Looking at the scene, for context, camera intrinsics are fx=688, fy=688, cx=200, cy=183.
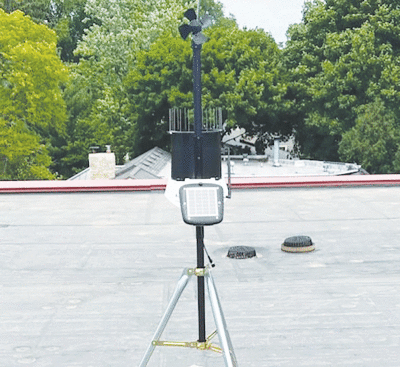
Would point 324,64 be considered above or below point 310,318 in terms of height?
above

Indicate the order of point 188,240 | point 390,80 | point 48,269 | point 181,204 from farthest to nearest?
1. point 390,80
2. point 188,240
3. point 48,269
4. point 181,204

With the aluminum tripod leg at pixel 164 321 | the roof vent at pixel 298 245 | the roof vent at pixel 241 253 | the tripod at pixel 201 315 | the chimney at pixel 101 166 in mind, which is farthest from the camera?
the chimney at pixel 101 166

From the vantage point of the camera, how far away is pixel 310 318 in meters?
6.22

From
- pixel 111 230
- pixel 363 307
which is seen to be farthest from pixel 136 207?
pixel 363 307

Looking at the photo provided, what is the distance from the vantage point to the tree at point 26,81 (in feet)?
125

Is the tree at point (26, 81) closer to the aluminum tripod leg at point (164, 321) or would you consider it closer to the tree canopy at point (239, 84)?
the tree canopy at point (239, 84)

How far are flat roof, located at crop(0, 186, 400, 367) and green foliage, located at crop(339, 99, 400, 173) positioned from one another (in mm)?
26534

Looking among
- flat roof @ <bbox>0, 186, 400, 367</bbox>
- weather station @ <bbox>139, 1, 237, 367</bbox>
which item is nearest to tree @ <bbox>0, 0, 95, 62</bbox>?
flat roof @ <bbox>0, 186, 400, 367</bbox>

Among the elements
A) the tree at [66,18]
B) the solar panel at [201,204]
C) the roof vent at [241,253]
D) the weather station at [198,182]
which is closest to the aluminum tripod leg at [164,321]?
the weather station at [198,182]

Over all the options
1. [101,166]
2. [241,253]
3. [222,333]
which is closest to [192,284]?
[241,253]

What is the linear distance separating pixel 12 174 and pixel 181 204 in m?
39.7

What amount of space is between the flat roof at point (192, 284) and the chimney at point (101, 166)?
1086cm

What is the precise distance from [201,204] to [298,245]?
4.53 meters

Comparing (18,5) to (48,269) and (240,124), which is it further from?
(48,269)
